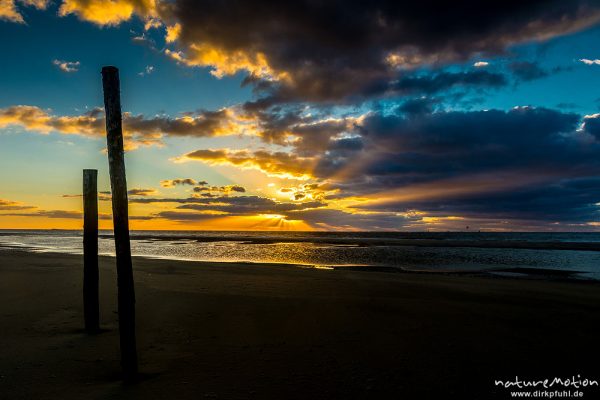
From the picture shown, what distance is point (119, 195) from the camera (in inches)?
215

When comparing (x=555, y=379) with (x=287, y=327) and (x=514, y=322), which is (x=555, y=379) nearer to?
(x=514, y=322)

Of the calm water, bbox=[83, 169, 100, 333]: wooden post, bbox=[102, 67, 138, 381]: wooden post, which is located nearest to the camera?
bbox=[102, 67, 138, 381]: wooden post

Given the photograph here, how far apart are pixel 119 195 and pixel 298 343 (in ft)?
15.0

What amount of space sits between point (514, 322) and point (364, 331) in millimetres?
4171

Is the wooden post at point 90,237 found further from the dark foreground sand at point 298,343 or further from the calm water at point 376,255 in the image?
the calm water at point 376,255

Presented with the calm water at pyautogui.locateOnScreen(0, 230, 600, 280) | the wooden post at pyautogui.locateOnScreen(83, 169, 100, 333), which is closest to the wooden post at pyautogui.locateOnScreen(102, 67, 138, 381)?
the wooden post at pyautogui.locateOnScreen(83, 169, 100, 333)

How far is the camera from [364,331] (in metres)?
8.38

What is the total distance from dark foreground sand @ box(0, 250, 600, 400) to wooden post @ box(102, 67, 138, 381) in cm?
52

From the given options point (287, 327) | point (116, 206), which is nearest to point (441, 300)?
point (287, 327)

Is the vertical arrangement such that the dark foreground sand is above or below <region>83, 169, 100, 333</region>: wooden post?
below

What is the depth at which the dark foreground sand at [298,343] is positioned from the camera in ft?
18.2

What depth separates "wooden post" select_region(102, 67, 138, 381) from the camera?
5.46 meters

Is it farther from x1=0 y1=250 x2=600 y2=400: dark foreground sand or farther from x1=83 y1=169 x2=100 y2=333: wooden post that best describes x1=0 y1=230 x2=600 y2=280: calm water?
x1=83 y1=169 x2=100 y2=333: wooden post

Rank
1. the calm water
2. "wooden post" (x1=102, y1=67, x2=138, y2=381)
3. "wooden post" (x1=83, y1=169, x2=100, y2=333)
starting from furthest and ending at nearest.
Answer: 1. the calm water
2. "wooden post" (x1=83, y1=169, x2=100, y2=333)
3. "wooden post" (x1=102, y1=67, x2=138, y2=381)
